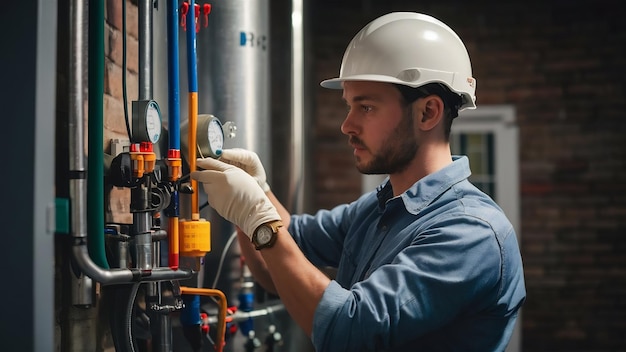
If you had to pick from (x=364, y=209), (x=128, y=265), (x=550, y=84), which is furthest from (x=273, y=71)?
(x=550, y=84)

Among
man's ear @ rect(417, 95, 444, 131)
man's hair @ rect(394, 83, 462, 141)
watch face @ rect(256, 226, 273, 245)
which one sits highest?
man's hair @ rect(394, 83, 462, 141)

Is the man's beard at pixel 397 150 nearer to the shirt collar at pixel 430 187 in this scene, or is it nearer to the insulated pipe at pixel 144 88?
the shirt collar at pixel 430 187

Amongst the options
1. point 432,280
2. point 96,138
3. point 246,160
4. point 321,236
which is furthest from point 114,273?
point 321,236

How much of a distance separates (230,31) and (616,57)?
10.9ft

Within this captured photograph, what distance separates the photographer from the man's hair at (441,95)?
5.18 feet

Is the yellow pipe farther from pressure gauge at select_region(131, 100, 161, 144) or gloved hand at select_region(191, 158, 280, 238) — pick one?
pressure gauge at select_region(131, 100, 161, 144)

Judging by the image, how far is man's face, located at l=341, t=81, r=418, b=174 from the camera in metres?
1.56

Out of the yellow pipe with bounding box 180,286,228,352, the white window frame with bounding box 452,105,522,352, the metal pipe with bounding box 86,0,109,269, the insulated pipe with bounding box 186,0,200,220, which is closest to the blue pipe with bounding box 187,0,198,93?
the insulated pipe with bounding box 186,0,200,220

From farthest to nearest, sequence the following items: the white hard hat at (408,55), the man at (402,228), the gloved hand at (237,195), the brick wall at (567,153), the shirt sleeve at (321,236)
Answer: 1. the brick wall at (567,153)
2. the shirt sleeve at (321,236)
3. the white hard hat at (408,55)
4. the gloved hand at (237,195)
5. the man at (402,228)

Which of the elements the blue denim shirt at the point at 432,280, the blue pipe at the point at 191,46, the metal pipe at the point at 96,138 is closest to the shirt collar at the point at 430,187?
the blue denim shirt at the point at 432,280

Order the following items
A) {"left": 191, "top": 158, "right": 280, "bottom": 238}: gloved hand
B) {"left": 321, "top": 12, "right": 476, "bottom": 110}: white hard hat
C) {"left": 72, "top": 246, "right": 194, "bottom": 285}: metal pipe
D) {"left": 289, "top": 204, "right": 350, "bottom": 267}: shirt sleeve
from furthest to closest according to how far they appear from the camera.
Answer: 1. {"left": 289, "top": 204, "right": 350, "bottom": 267}: shirt sleeve
2. {"left": 321, "top": 12, "right": 476, "bottom": 110}: white hard hat
3. {"left": 191, "top": 158, "right": 280, "bottom": 238}: gloved hand
4. {"left": 72, "top": 246, "right": 194, "bottom": 285}: metal pipe

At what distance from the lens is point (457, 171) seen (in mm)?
1583

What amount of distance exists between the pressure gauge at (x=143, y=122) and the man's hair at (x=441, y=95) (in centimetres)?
54

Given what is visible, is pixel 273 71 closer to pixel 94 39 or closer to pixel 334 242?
pixel 334 242
